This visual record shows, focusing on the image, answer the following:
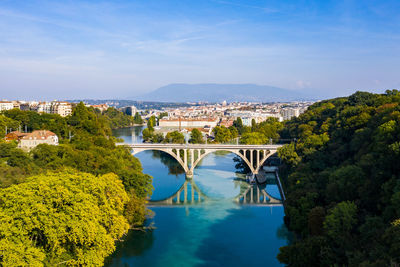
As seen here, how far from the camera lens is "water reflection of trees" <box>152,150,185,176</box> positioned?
136 feet

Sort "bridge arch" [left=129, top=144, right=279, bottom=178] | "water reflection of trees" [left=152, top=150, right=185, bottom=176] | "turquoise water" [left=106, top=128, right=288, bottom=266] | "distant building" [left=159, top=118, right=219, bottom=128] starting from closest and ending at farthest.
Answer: "turquoise water" [left=106, top=128, right=288, bottom=266]
"bridge arch" [left=129, top=144, right=279, bottom=178]
"water reflection of trees" [left=152, top=150, right=185, bottom=176]
"distant building" [left=159, top=118, right=219, bottom=128]

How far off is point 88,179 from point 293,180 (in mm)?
14755

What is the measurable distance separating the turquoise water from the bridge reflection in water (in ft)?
1.50

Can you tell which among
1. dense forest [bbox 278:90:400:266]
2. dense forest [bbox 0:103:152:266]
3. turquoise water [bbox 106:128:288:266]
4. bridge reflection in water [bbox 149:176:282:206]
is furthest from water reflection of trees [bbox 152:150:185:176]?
dense forest [bbox 0:103:152:266]

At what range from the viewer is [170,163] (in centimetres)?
4625

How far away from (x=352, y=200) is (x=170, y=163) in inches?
1162

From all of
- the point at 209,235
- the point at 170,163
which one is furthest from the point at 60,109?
the point at 209,235

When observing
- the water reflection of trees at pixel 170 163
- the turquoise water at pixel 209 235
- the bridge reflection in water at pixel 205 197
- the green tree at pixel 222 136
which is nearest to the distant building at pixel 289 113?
the green tree at pixel 222 136

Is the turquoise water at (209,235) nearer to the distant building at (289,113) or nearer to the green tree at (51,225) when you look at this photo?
the green tree at (51,225)

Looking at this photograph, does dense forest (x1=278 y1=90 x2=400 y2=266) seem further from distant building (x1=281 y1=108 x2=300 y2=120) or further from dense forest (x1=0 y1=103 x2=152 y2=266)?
distant building (x1=281 y1=108 x2=300 y2=120)

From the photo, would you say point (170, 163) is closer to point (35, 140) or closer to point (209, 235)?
point (35, 140)

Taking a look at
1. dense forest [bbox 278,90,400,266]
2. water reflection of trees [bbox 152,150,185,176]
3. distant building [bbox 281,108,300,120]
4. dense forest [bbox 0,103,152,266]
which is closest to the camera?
dense forest [bbox 0,103,152,266]

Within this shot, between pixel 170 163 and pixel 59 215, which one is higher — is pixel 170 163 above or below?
below

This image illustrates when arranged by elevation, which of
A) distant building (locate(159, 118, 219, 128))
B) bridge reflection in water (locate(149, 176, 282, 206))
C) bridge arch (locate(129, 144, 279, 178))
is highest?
distant building (locate(159, 118, 219, 128))
